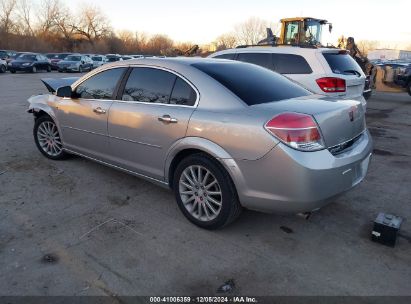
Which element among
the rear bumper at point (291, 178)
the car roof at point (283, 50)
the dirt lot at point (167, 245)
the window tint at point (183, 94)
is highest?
the car roof at point (283, 50)

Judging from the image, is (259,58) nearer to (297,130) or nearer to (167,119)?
(167,119)

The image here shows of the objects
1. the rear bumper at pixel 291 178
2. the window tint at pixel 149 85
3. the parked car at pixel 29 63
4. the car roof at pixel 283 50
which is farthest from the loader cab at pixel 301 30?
the parked car at pixel 29 63

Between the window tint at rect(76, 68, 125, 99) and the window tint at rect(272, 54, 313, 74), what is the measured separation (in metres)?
4.20

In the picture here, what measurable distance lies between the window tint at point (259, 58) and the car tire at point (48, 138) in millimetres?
4524

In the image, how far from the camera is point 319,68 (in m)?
6.90

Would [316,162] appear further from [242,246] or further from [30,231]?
[30,231]

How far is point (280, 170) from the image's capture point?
111 inches

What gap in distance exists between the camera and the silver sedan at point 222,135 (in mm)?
2859

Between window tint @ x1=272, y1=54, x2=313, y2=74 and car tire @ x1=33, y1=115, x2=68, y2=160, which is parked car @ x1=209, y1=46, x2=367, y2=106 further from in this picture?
car tire @ x1=33, y1=115, x2=68, y2=160

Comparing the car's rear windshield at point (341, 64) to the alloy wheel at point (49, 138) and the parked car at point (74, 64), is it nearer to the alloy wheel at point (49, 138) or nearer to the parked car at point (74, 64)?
the alloy wheel at point (49, 138)

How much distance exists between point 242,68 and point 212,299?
241cm

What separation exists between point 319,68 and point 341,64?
672mm

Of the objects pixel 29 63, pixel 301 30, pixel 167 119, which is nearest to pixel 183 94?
pixel 167 119

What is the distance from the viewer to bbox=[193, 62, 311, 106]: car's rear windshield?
131 inches
